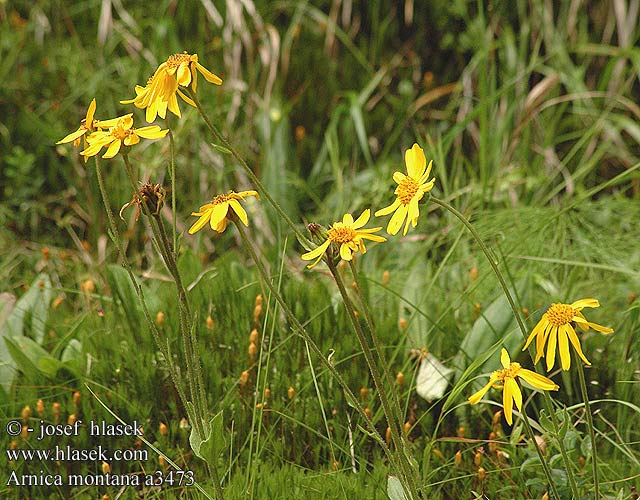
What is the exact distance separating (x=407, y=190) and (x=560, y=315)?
26cm

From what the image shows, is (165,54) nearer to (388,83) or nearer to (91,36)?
(91,36)

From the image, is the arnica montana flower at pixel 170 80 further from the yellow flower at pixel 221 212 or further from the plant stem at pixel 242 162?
the yellow flower at pixel 221 212

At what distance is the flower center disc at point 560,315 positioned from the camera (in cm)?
110

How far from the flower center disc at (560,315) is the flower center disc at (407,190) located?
24cm

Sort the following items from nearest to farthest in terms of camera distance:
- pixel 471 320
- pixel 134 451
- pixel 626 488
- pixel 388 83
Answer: pixel 626 488
pixel 134 451
pixel 471 320
pixel 388 83

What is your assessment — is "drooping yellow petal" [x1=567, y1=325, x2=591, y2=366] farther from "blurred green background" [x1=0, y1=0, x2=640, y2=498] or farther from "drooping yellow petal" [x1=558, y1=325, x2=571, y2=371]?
"blurred green background" [x1=0, y1=0, x2=640, y2=498]

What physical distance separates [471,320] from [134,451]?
0.80 meters

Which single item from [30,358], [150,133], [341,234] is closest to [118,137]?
[150,133]

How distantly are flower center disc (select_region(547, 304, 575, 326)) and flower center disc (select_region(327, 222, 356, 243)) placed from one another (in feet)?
0.92

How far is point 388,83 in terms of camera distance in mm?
3426

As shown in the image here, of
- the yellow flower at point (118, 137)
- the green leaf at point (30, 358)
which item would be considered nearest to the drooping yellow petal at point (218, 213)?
Result: the yellow flower at point (118, 137)

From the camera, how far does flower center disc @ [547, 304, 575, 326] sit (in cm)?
110

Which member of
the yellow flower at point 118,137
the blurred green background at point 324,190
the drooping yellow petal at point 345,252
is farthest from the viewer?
the blurred green background at point 324,190

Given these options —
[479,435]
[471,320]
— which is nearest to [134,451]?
[479,435]
